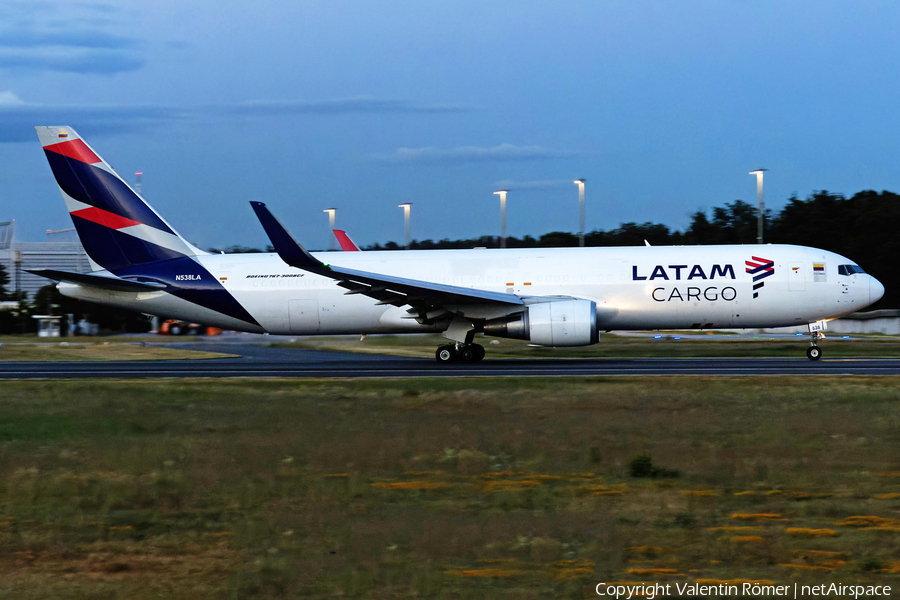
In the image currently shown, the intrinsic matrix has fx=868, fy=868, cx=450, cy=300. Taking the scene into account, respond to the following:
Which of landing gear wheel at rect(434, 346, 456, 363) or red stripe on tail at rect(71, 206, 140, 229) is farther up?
red stripe on tail at rect(71, 206, 140, 229)

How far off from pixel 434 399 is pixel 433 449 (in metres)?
4.88

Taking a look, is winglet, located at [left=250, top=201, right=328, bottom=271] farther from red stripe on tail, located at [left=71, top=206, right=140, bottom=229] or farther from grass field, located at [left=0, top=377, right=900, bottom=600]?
grass field, located at [left=0, top=377, right=900, bottom=600]

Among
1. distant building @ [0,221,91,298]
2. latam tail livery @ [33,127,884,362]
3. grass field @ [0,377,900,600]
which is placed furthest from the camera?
distant building @ [0,221,91,298]

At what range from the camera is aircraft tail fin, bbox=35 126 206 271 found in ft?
85.1

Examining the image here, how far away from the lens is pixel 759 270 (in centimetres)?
2395

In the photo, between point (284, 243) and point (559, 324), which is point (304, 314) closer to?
point (284, 243)

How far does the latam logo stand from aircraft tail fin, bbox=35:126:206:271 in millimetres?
16266

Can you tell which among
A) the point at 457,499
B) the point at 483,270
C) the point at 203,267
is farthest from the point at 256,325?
the point at 457,499

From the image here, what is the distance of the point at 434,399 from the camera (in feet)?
49.4

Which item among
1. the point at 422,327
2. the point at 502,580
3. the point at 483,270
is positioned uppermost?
the point at 483,270

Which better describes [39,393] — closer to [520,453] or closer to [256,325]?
[256,325]

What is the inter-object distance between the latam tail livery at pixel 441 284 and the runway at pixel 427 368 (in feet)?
3.20

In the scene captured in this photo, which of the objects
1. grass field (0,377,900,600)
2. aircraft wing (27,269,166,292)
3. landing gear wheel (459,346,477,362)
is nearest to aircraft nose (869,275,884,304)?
grass field (0,377,900,600)

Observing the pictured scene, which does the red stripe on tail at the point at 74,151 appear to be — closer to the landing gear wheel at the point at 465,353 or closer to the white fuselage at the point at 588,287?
the white fuselage at the point at 588,287
